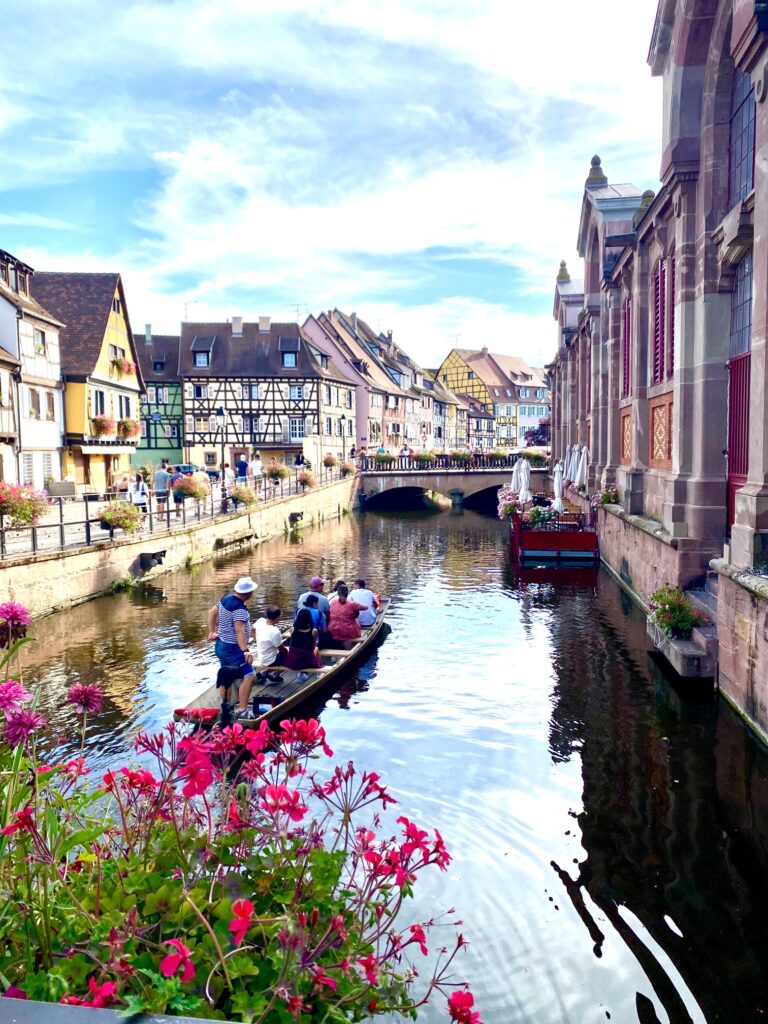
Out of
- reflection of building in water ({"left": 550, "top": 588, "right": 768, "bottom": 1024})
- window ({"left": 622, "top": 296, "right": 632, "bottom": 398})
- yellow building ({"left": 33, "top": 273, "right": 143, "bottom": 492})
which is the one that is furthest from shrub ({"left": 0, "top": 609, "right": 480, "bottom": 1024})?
yellow building ({"left": 33, "top": 273, "right": 143, "bottom": 492})

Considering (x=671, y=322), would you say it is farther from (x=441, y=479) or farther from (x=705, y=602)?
(x=441, y=479)

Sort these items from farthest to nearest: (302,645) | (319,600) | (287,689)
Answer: (319,600) → (302,645) → (287,689)

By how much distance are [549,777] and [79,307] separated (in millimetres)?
35226

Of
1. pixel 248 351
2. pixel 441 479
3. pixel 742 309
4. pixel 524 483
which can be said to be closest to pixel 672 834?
pixel 742 309

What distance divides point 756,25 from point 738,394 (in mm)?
5520

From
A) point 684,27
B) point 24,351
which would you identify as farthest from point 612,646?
point 24,351

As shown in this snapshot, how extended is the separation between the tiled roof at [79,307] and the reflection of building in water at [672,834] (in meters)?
29.6

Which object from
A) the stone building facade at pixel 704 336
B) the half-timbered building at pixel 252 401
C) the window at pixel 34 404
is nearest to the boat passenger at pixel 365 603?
the stone building facade at pixel 704 336

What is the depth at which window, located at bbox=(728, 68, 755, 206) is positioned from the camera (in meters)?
13.2

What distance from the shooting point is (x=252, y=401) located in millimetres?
56062

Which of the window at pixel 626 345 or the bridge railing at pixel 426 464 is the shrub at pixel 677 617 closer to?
the window at pixel 626 345

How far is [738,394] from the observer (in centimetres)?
1384

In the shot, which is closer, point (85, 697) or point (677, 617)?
point (85, 697)

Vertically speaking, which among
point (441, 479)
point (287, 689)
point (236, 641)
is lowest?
point (287, 689)
